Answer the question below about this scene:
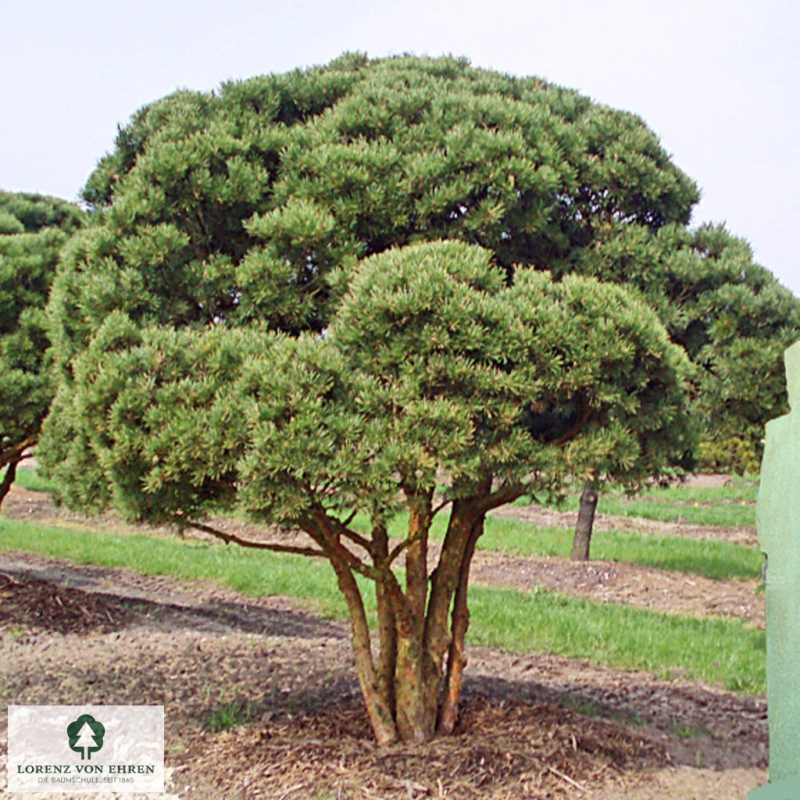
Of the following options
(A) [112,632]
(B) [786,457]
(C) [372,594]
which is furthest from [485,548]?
(B) [786,457]

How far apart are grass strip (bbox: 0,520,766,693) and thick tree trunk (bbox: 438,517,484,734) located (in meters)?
2.99

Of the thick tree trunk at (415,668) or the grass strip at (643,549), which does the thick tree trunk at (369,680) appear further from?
the grass strip at (643,549)

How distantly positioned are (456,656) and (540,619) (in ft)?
13.8

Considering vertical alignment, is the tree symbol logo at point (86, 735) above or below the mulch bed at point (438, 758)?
below

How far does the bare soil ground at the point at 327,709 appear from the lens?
4.98 m

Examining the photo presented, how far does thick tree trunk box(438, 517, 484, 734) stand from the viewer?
562cm

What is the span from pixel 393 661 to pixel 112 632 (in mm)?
3981

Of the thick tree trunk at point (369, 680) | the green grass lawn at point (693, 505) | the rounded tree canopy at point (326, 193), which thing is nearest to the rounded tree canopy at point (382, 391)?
the rounded tree canopy at point (326, 193)

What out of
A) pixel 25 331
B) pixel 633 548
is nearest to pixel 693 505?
pixel 633 548

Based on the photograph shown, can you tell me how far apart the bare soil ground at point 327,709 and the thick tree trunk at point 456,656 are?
5.9 inches

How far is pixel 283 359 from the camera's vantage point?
427cm

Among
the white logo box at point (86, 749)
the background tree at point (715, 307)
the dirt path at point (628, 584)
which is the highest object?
the background tree at point (715, 307)

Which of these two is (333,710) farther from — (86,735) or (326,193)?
(326,193)

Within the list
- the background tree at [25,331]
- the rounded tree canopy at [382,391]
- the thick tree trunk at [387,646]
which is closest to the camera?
the rounded tree canopy at [382,391]
